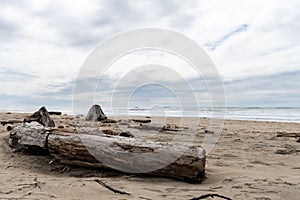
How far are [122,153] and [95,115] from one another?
323 inches

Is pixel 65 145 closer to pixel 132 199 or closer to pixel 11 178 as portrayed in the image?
pixel 11 178

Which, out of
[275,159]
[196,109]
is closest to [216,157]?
[275,159]

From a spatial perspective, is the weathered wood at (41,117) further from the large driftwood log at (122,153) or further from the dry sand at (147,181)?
the large driftwood log at (122,153)

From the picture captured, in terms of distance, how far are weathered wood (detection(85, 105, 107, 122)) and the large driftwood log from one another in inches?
285

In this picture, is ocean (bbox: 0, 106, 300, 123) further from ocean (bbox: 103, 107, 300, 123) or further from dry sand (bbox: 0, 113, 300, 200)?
dry sand (bbox: 0, 113, 300, 200)

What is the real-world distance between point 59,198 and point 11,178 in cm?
103

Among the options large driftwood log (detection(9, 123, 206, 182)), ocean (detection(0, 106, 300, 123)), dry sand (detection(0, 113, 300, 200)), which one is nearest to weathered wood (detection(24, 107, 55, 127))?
dry sand (detection(0, 113, 300, 200))

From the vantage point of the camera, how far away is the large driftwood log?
11.7ft

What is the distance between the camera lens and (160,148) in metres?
3.71

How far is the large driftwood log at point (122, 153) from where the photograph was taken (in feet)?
11.7

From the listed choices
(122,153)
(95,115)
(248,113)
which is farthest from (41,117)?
(248,113)

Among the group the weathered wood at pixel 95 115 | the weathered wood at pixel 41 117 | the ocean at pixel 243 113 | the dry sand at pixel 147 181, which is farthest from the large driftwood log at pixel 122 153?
the ocean at pixel 243 113

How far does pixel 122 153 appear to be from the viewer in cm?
375

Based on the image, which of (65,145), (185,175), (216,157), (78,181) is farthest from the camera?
(216,157)
